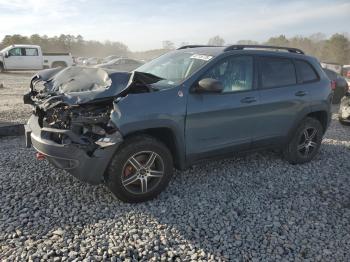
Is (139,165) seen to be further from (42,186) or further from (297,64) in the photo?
(297,64)

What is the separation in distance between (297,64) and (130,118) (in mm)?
3093

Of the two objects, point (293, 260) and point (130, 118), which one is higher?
point (130, 118)

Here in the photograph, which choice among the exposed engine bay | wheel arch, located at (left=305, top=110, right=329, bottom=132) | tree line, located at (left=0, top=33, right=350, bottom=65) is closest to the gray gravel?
the exposed engine bay

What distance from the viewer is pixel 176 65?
4.56 m

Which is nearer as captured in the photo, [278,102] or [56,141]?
[56,141]

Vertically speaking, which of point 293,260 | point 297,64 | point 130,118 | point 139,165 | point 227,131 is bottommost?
point 293,260

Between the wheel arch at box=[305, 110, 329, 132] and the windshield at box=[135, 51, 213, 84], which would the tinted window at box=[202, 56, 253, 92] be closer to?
the windshield at box=[135, 51, 213, 84]

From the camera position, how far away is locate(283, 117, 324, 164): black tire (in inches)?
206

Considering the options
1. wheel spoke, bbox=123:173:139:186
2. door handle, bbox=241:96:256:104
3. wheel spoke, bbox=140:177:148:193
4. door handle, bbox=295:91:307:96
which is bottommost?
wheel spoke, bbox=140:177:148:193

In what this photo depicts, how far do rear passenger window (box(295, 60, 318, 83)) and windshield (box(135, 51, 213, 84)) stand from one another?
179cm

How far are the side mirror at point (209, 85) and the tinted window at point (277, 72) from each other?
107cm

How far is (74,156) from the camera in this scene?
3438 mm

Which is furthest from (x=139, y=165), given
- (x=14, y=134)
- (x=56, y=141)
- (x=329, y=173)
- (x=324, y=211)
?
(x=14, y=134)

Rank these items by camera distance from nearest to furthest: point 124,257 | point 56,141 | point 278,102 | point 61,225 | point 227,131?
1. point 124,257
2. point 61,225
3. point 56,141
4. point 227,131
5. point 278,102
